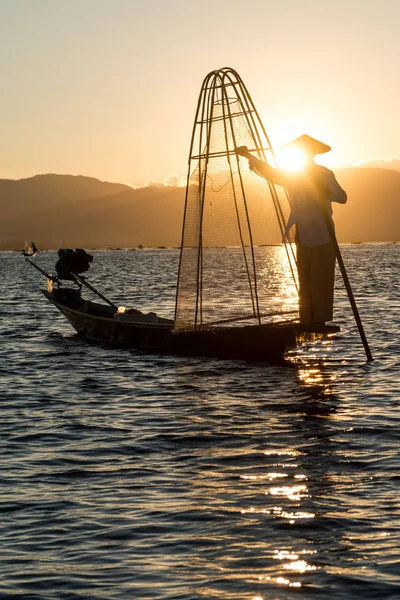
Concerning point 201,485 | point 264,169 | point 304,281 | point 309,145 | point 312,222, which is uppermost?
point 309,145

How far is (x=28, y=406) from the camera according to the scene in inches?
752

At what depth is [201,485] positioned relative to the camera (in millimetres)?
12406

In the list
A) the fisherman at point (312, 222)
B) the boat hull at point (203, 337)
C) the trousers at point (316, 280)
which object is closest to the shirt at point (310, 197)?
the fisherman at point (312, 222)

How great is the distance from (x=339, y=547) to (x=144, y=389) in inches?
447

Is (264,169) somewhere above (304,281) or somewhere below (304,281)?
above

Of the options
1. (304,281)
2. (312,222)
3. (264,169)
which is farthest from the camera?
(304,281)

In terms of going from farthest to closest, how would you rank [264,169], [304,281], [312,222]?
[304,281], [312,222], [264,169]

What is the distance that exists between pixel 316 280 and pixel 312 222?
4.44 feet

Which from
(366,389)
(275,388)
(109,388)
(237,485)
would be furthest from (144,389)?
(237,485)

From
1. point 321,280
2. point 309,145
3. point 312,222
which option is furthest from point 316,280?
point 309,145

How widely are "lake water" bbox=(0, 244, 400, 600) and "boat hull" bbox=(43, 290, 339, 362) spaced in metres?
1.04

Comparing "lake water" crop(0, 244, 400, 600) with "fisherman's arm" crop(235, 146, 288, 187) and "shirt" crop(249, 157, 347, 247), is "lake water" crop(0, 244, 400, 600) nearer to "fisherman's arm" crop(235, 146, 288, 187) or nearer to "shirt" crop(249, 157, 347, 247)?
"shirt" crop(249, 157, 347, 247)

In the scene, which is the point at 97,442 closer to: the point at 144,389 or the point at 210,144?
the point at 144,389

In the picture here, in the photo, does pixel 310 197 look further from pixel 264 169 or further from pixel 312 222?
pixel 264 169
